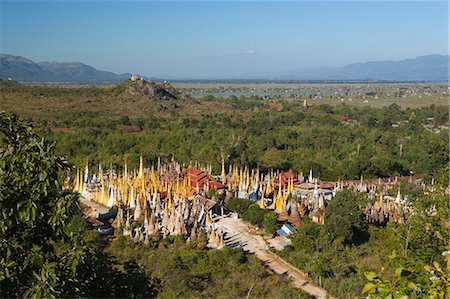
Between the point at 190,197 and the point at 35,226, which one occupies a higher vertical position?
the point at 35,226

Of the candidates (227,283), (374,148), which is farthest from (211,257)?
(374,148)

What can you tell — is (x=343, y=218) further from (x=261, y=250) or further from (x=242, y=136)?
(x=242, y=136)

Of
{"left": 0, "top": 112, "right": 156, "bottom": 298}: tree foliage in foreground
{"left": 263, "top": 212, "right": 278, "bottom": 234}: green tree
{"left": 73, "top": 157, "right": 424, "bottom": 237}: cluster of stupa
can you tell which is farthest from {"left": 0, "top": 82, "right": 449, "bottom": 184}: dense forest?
{"left": 0, "top": 112, "right": 156, "bottom": 298}: tree foliage in foreground

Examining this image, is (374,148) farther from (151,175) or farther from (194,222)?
(194,222)

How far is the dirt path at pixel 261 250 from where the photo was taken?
49.2ft

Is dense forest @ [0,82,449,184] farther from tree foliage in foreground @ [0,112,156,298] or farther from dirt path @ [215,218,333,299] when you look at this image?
tree foliage in foreground @ [0,112,156,298]

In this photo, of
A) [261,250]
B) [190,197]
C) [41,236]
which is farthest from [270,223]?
[41,236]

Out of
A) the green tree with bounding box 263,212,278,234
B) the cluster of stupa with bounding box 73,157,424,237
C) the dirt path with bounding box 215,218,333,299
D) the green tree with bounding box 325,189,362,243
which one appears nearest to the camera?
the dirt path with bounding box 215,218,333,299

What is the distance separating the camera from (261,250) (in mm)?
18516

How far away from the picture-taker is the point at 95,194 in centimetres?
2528

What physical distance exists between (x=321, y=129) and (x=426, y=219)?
3918 cm

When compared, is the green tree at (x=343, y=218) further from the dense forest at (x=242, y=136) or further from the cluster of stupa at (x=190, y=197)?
the dense forest at (x=242, y=136)

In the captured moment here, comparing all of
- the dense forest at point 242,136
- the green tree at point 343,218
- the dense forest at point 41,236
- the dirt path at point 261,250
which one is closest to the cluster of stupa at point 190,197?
the dirt path at point 261,250

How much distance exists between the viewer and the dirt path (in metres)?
15.0
